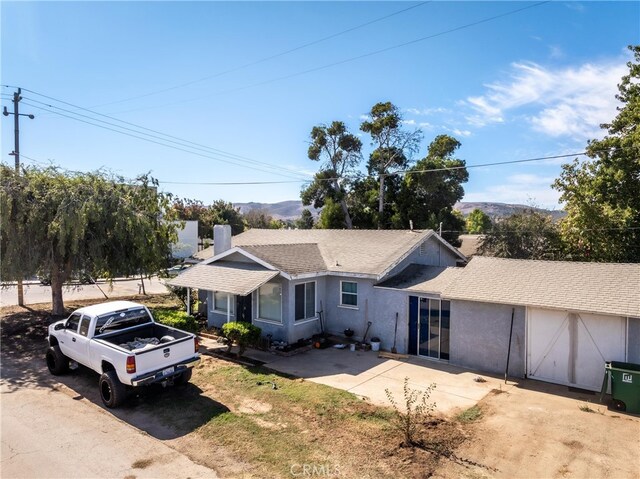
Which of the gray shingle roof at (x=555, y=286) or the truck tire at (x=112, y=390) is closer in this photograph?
the truck tire at (x=112, y=390)

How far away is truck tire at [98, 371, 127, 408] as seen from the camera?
9.90m

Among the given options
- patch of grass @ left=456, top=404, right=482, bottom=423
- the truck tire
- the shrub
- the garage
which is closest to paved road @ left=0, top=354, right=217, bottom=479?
the truck tire

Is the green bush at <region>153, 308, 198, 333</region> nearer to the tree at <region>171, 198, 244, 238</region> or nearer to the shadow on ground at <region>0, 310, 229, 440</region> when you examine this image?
the shadow on ground at <region>0, 310, 229, 440</region>

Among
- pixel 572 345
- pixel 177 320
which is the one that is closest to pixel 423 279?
pixel 572 345

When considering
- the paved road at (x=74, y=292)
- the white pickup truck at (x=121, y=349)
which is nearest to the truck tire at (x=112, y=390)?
the white pickup truck at (x=121, y=349)

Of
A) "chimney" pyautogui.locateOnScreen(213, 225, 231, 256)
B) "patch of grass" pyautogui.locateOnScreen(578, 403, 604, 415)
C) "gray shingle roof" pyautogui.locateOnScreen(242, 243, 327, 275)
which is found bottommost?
"patch of grass" pyautogui.locateOnScreen(578, 403, 604, 415)

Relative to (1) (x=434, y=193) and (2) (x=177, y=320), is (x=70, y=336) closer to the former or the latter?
(2) (x=177, y=320)

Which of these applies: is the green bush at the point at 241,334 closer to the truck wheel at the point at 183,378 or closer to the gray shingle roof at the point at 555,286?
the truck wheel at the point at 183,378

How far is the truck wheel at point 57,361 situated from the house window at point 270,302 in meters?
7.14

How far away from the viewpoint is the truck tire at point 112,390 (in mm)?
9898

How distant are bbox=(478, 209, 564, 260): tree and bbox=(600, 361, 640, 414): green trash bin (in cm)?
2216

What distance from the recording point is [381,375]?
42.2 feet

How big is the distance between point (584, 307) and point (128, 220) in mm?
18056

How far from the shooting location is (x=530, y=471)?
742 centimetres
